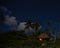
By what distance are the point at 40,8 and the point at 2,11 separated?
2.06 feet

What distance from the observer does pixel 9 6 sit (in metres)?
2.62

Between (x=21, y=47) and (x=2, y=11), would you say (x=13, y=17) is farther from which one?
(x=21, y=47)

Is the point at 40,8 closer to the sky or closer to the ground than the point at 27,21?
closer to the sky

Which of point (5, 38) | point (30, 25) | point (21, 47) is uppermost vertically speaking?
point (30, 25)

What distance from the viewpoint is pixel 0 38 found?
2641 millimetres

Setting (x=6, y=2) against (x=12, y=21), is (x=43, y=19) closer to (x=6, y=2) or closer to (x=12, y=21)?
(x=12, y=21)

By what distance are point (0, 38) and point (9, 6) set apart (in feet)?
1.79

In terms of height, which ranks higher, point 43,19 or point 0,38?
point 43,19

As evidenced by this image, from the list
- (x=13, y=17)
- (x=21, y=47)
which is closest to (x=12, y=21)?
(x=13, y=17)

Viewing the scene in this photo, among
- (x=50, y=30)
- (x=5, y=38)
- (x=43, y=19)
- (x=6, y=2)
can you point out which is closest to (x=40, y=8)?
(x=43, y=19)

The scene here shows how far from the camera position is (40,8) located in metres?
2.66

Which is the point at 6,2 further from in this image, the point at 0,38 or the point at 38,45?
the point at 38,45

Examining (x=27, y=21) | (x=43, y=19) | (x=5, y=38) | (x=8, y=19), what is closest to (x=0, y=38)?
(x=5, y=38)

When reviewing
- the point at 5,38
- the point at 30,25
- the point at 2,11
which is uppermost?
the point at 2,11
